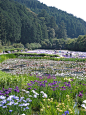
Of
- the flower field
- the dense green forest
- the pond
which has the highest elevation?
the dense green forest

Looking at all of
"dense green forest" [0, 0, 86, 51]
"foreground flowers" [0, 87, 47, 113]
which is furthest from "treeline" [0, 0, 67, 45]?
"foreground flowers" [0, 87, 47, 113]

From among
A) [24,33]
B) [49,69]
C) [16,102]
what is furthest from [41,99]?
Result: [24,33]

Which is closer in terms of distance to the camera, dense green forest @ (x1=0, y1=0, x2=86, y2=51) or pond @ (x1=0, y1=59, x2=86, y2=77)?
pond @ (x1=0, y1=59, x2=86, y2=77)

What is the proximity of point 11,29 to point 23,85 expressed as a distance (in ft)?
158

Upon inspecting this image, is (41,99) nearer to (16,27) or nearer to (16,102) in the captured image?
(16,102)

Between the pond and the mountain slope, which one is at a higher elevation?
the mountain slope

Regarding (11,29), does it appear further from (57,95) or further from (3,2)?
(57,95)

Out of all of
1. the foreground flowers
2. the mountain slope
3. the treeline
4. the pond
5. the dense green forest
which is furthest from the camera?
Result: the mountain slope

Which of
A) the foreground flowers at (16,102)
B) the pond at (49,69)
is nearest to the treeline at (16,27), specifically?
the pond at (49,69)

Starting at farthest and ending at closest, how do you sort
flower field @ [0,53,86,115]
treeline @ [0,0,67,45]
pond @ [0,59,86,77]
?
treeline @ [0,0,67,45] → pond @ [0,59,86,77] → flower field @ [0,53,86,115]

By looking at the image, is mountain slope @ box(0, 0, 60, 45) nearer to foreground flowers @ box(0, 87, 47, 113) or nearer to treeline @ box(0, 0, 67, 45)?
treeline @ box(0, 0, 67, 45)

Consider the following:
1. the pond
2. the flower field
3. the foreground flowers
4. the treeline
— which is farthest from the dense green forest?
the foreground flowers

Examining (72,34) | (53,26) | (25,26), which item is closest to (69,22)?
(72,34)

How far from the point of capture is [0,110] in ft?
11.6
